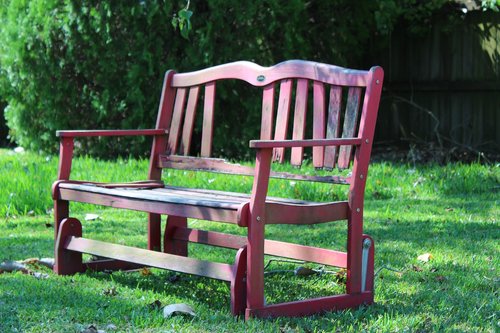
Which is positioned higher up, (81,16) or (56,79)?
(81,16)

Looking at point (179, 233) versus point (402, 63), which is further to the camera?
point (402, 63)

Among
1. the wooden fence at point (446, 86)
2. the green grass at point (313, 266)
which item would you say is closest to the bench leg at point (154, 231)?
the green grass at point (313, 266)

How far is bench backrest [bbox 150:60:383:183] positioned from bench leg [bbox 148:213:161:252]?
10.1 inches

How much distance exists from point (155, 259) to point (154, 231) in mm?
869

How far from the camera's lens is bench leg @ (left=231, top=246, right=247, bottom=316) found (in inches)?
136

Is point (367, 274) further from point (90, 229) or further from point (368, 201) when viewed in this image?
point (368, 201)

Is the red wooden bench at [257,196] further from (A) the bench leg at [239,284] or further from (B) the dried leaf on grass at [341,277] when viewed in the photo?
(B) the dried leaf on grass at [341,277]

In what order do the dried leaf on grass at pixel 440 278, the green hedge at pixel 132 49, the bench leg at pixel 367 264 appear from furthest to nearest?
1. the green hedge at pixel 132 49
2. the dried leaf on grass at pixel 440 278
3. the bench leg at pixel 367 264

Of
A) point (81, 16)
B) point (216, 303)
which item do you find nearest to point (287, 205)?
point (216, 303)

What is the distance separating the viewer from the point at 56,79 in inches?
392

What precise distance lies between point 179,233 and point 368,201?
94.8 inches

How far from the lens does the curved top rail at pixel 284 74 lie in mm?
3842

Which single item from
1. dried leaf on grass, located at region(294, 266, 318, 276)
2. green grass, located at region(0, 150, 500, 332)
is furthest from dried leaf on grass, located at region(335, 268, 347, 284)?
dried leaf on grass, located at region(294, 266, 318, 276)

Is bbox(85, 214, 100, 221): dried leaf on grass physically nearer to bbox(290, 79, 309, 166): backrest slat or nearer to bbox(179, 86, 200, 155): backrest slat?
bbox(179, 86, 200, 155): backrest slat
